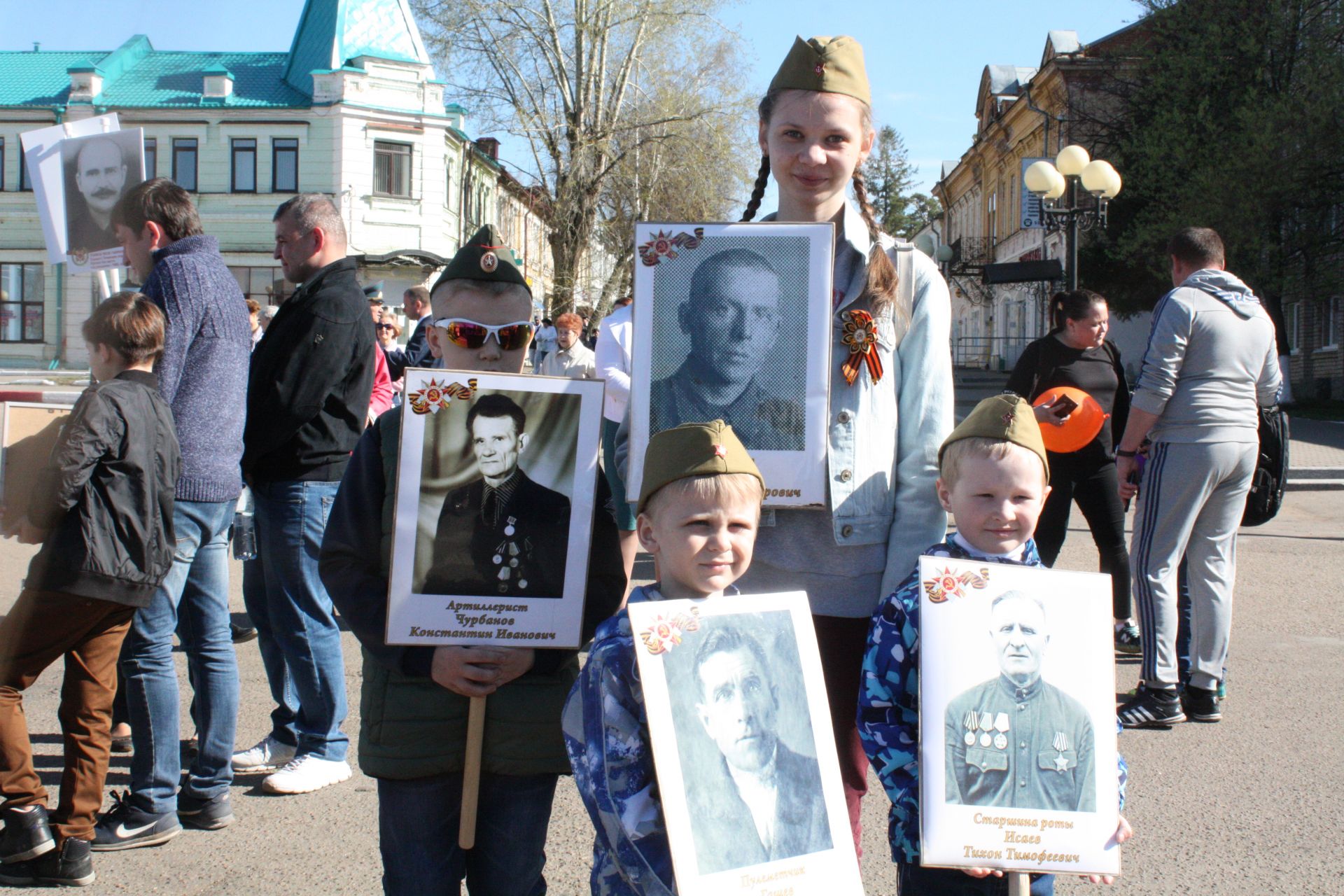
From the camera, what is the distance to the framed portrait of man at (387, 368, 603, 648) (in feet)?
7.67

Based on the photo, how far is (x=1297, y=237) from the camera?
92.9 feet

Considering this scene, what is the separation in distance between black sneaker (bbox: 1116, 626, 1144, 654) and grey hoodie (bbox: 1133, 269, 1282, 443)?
174 cm

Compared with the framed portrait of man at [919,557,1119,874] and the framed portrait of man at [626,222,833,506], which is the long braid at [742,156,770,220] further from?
the framed portrait of man at [919,557,1119,874]

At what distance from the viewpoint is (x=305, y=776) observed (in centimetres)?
435

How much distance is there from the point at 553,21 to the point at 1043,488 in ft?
99.5

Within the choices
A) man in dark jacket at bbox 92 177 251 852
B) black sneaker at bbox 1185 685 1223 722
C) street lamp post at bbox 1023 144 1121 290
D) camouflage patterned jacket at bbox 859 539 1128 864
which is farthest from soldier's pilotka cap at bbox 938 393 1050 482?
street lamp post at bbox 1023 144 1121 290

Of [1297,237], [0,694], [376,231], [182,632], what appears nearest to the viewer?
[0,694]

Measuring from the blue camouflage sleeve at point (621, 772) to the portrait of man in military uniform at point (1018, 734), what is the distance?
20.9 inches

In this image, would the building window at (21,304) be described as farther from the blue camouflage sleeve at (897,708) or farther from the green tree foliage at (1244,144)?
the green tree foliage at (1244,144)

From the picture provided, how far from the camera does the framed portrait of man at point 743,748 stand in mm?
1849

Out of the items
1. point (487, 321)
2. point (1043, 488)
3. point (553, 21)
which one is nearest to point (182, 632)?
point (487, 321)

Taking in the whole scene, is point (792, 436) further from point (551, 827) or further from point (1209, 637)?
point (1209, 637)

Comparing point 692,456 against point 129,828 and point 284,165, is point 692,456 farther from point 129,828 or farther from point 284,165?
point 284,165

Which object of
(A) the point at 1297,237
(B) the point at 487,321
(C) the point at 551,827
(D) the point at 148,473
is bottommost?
(C) the point at 551,827
